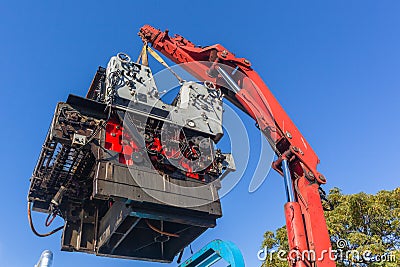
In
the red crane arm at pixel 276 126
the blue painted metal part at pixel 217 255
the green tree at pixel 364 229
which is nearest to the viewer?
the blue painted metal part at pixel 217 255

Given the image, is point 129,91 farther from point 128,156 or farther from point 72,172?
point 72,172

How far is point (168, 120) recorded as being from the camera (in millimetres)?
9742

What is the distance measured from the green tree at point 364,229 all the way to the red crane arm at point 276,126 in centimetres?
563

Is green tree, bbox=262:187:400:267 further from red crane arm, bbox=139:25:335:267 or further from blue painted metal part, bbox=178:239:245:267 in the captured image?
blue painted metal part, bbox=178:239:245:267

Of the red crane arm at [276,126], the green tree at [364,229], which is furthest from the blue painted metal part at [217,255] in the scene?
the green tree at [364,229]

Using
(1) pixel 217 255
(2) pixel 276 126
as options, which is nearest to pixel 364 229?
(2) pixel 276 126

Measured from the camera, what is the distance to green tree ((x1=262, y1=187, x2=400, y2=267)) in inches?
548

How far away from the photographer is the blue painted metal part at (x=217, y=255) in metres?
6.73

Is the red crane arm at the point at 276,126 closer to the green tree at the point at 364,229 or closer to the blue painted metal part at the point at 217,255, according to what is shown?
the blue painted metal part at the point at 217,255

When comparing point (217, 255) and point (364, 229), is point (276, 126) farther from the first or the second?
point (364, 229)

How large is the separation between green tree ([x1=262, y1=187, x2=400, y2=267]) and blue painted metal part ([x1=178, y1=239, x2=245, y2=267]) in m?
7.90

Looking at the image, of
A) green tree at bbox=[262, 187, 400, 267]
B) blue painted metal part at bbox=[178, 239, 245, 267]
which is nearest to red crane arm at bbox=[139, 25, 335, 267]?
blue painted metal part at bbox=[178, 239, 245, 267]

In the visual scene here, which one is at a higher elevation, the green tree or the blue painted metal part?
the green tree

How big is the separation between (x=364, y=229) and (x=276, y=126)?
8283 mm
